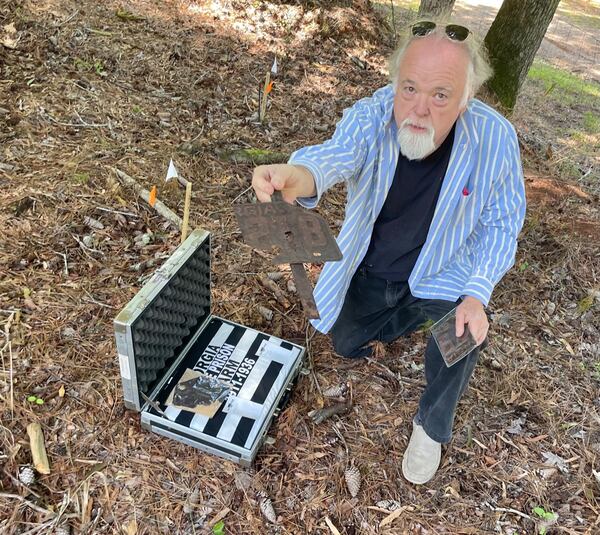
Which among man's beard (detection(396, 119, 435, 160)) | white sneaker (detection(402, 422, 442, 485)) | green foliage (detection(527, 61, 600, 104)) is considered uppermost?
man's beard (detection(396, 119, 435, 160))

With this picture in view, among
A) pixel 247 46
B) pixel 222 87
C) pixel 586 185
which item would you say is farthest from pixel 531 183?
pixel 247 46

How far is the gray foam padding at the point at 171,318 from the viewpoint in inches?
81.0

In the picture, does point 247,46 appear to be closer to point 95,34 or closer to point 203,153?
point 95,34

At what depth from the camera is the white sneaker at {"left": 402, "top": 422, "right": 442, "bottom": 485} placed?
228 cm

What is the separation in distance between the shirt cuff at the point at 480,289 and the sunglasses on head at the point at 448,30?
100 cm

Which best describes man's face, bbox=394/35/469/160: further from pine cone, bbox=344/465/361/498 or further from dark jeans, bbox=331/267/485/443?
pine cone, bbox=344/465/361/498

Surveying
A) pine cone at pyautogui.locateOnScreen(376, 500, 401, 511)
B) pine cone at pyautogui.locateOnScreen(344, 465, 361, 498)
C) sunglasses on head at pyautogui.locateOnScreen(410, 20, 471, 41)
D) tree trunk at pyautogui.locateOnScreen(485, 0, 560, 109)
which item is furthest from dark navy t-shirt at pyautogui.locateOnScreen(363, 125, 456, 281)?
tree trunk at pyautogui.locateOnScreen(485, 0, 560, 109)

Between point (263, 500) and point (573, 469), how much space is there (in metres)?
1.59

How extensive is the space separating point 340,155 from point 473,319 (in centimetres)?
90

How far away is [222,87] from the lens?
16.4ft

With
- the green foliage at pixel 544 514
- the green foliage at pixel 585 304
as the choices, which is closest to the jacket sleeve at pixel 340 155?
the green foliage at pixel 544 514

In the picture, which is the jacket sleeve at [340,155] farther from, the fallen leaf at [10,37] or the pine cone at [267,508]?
the fallen leaf at [10,37]

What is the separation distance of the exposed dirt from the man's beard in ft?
4.27

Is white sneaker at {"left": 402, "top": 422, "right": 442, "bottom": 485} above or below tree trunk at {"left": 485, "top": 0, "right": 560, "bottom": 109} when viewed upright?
below
